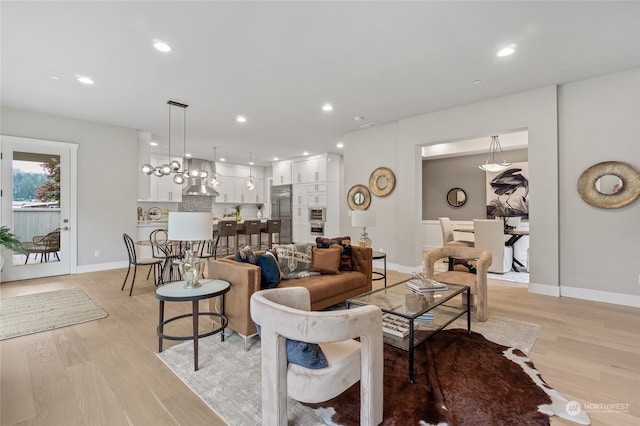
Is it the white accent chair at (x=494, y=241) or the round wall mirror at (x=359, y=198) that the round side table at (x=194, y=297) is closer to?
the round wall mirror at (x=359, y=198)

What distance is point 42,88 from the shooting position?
13.1 feet

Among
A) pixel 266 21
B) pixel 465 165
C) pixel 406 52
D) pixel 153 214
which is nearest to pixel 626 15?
pixel 406 52

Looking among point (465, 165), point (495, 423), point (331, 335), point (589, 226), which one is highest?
point (465, 165)

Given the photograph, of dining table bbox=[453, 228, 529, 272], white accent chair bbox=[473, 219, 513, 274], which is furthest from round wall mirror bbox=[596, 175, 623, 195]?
dining table bbox=[453, 228, 529, 272]

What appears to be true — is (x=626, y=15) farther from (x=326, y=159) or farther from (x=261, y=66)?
(x=326, y=159)

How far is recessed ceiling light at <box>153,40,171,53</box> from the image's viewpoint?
290cm

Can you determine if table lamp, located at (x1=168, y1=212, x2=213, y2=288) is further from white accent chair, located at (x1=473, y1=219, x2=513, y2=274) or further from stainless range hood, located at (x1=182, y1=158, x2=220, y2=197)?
stainless range hood, located at (x1=182, y1=158, x2=220, y2=197)

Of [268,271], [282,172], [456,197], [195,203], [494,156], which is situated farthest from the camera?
[282,172]

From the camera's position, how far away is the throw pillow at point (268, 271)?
280cm

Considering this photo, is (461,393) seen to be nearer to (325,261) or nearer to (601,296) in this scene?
(325,261)

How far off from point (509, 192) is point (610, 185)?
352cm

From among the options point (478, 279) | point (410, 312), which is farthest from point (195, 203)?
point (410, 312)

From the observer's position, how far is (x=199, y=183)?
9102 mm

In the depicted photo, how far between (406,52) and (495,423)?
329 cm
